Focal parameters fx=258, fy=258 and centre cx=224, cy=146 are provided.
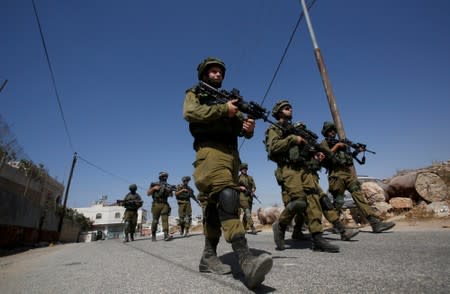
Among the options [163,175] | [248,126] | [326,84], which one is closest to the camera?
[248,126]

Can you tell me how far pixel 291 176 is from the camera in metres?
3.57

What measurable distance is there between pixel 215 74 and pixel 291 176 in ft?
6.01

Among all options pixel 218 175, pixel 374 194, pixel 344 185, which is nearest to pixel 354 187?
pixel 344 185

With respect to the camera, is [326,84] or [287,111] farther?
[326,84]

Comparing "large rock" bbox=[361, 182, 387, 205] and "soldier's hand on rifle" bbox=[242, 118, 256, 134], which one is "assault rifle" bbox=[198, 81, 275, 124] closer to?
"soldier's hand on rifle" bbox=[242, 118, 256, 134]

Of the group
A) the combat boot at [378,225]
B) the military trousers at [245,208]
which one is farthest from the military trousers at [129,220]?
the combat boot at [378,225]

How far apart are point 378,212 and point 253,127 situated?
735 cm

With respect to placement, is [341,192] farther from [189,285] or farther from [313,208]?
[189,285]

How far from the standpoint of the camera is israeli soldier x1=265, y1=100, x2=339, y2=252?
11.2 ft

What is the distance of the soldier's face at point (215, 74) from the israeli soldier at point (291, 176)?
1.11 metres

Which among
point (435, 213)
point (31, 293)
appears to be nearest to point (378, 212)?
point (435, 213)

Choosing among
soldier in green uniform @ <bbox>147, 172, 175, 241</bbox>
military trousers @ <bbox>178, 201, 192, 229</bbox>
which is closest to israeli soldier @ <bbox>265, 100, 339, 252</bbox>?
soldier in green uniform @ <bbox>147, 172, 175, 241</bbox>

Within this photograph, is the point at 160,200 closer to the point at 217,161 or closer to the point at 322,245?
the point at 322,245

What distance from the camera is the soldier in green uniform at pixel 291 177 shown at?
340 centimetres
